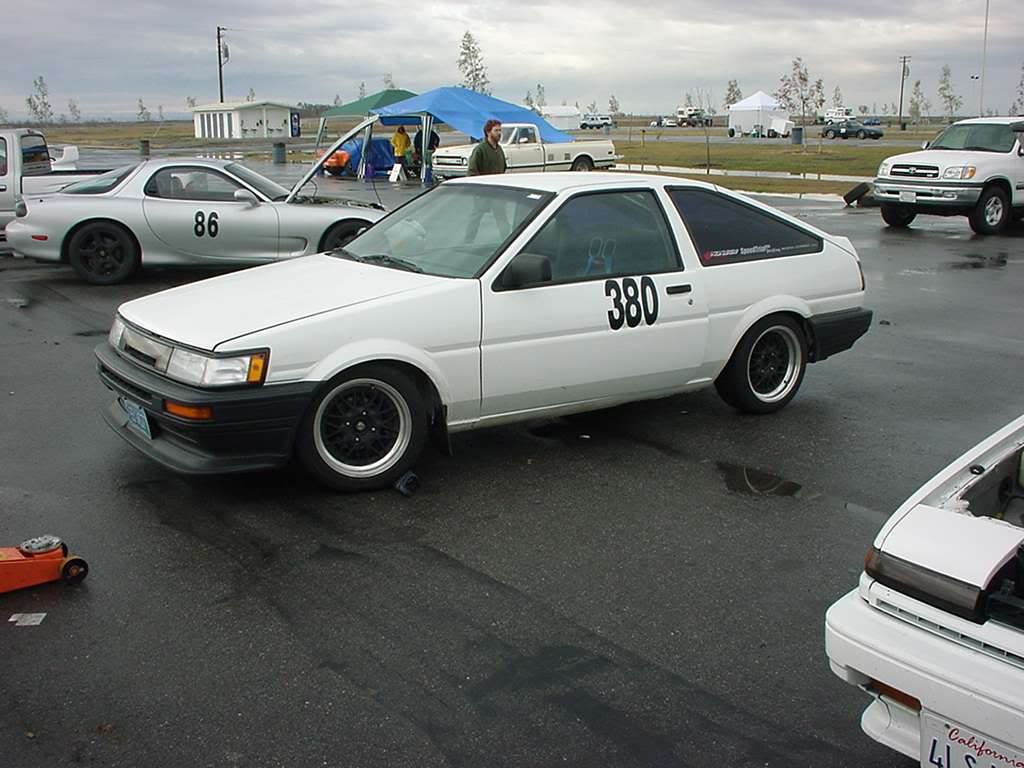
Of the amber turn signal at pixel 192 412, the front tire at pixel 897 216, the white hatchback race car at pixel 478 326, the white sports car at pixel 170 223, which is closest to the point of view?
the amber turn signal at pixel 192 412

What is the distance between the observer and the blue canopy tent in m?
28.2

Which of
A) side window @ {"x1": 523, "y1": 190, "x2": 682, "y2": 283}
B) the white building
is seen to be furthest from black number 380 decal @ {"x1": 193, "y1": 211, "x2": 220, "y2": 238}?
the white building

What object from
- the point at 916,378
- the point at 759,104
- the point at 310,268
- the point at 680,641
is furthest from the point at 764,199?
the point at 759,104

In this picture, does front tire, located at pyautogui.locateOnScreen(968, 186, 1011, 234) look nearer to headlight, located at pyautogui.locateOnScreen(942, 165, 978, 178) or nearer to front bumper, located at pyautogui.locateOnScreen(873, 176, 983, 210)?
front bumper, located at pyautogui.locateOnScreen(873, 176, 983, 210)

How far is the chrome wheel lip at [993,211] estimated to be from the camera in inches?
685

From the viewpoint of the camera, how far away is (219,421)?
4641mm

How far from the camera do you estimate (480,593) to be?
13.5ft

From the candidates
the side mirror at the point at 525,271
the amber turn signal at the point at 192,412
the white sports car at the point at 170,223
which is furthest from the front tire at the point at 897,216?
the amber turn signal at the point at 192,412

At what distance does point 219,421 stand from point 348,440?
0.68 m

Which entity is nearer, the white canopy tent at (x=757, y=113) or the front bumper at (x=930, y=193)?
the front bumper at (x=930, y=193)

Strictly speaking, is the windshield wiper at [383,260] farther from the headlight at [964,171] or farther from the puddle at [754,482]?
the headlight at [964,171]

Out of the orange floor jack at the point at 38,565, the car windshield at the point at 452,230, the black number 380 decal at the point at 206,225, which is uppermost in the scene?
the car windshield at the point at 452,230

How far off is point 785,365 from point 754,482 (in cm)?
150

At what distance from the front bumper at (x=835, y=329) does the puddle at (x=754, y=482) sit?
1.39m
